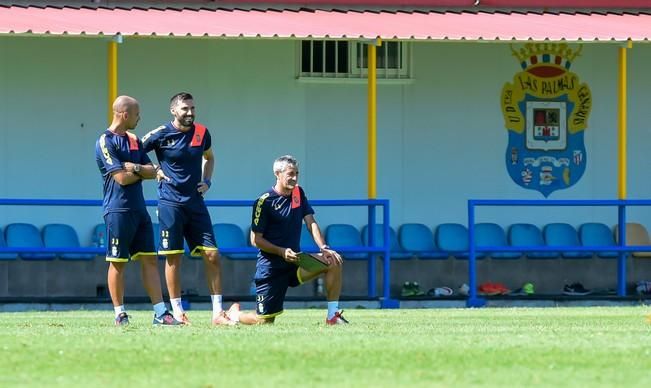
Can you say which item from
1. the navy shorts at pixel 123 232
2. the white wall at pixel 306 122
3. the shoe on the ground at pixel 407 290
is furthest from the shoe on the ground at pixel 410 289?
the navy shorts at pixel 123 232

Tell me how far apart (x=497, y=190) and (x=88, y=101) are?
5.31 m

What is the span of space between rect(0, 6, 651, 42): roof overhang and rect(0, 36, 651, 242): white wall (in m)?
0.94

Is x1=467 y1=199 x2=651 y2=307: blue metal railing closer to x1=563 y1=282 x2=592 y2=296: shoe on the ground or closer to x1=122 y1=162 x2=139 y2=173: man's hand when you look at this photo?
x1=563 y1=282 x2=592 y2=296: shoe on the ground

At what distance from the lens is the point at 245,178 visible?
20.6m

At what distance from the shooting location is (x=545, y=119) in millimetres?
21344

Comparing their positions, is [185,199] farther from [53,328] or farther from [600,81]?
[600,81]

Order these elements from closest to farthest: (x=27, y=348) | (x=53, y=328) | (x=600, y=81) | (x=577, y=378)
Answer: (x=577, y=378) → (x=27, y=348) → (x=53, y=328) → (x=600, y=81)

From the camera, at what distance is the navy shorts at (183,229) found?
44.1ft

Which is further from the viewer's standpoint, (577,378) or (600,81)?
(600,81)

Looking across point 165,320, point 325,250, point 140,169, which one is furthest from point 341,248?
point 140,169

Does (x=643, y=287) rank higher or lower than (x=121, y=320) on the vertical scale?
lower

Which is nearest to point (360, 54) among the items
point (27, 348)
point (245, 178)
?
point (245, 178)

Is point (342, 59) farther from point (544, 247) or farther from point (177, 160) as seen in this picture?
point (177, 160)

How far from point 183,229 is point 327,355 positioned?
3.44 meters
